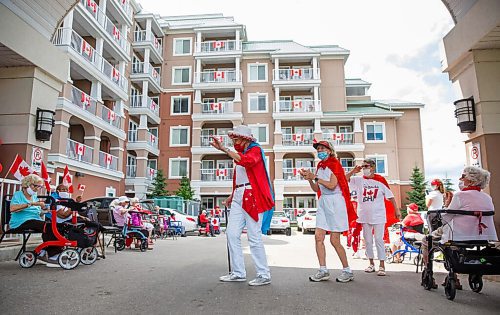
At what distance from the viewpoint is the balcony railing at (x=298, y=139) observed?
32125 mm

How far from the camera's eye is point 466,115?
22.4 feet

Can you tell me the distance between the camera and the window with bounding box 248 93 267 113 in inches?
1331

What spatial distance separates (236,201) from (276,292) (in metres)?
1.36

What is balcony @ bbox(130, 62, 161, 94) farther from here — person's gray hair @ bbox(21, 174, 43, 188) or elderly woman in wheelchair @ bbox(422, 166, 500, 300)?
elderly woman in wheelchair @ bbox(422, 166, 500, 300)

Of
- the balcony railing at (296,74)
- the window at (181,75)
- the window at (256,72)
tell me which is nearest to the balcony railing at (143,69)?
the window at (181,75)

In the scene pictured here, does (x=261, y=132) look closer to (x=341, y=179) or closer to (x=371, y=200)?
(x=371, y=200)

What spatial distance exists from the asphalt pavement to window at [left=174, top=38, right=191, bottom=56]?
30612 mm

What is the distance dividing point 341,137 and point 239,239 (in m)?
28.2

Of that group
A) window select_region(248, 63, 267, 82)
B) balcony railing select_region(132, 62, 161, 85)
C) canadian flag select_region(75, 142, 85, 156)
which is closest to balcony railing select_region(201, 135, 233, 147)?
window select_region(248, 63, 267, 82)

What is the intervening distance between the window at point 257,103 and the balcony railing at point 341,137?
598 centimetres

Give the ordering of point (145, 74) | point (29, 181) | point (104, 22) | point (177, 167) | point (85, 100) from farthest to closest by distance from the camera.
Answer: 1. point (177, 167)
2. point (145, 74)
3. point (104, 22)
4. point (85, 100)
5. point (29, 181)

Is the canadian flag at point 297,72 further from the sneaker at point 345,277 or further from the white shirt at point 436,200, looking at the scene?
the sneaker at point 345,277

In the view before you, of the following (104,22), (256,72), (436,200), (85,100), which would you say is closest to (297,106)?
(256,72)

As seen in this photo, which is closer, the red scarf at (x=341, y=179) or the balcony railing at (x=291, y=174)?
the red scarf at (x=341, y=179)
